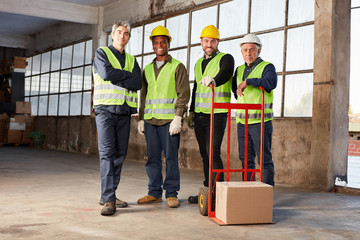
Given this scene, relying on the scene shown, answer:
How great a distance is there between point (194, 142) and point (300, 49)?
2689mm

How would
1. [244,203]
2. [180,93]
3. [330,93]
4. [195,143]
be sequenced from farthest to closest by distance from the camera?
[195,143] < [330,93] < [180,93] < [244,203]

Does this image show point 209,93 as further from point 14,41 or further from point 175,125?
point 14,41

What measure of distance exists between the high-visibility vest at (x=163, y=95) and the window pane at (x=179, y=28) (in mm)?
4383

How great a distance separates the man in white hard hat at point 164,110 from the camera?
174 inches

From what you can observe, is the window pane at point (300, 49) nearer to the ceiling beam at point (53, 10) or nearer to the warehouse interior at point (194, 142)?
the warehouse interior at point (194, 142)

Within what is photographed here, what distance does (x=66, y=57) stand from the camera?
1299cm

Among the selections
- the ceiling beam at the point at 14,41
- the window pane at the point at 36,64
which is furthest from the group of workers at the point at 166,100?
the ceiling beam at the point at 14,41

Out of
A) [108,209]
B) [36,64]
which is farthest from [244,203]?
[36,64]

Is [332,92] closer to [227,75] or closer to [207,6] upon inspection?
[227,75]

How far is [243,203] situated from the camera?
3662mm

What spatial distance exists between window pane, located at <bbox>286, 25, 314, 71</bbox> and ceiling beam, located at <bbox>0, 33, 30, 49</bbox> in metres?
11.1

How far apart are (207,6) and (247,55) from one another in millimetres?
3887

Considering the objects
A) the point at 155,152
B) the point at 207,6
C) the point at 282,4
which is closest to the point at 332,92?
the point at 282,4

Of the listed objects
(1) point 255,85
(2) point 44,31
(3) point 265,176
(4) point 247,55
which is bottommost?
(3) point 265,176
